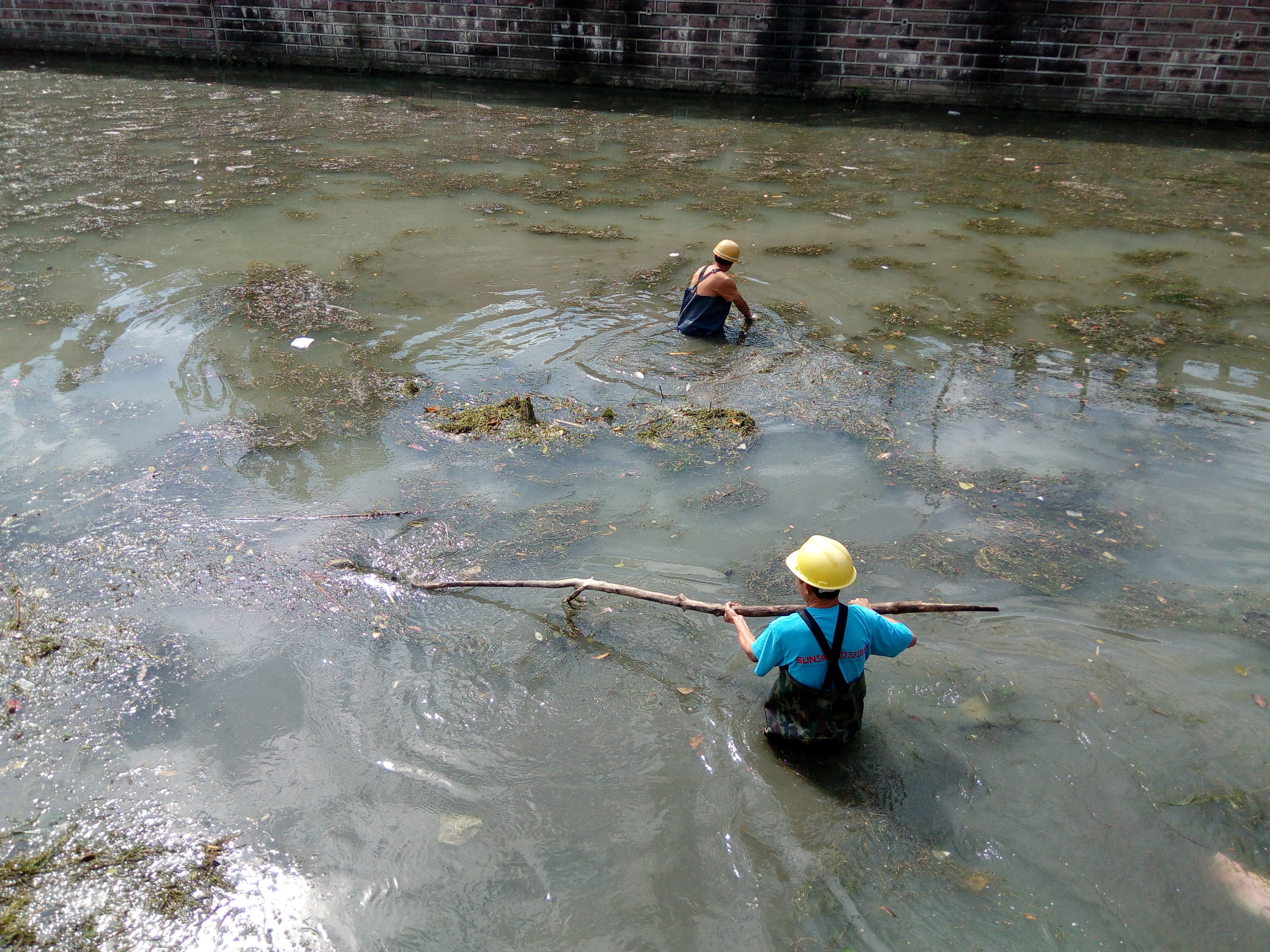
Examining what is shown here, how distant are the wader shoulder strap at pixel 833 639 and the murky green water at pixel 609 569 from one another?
0.49 metres

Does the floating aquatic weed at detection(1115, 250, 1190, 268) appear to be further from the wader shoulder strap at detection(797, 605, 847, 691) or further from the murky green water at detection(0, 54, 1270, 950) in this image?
the wader shoulder strap at detection(797, 605, 847, 691)

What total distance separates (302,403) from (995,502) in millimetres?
4813

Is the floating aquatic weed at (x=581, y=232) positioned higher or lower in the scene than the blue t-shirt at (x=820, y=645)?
higher

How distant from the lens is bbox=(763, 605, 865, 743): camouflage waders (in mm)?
3393

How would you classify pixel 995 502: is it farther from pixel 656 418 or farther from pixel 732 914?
pixel 732 914

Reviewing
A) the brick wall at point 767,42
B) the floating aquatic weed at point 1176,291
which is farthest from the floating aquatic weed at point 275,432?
the brick wall at point 767,42

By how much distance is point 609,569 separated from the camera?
4.68 m

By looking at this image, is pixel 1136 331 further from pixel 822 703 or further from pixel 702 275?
pixel 822 703

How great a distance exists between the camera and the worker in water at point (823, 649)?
10.9ft

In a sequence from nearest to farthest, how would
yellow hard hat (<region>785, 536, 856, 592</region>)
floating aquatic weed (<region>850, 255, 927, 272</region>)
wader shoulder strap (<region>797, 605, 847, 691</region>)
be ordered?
yellow hard hat (<region>785, 536, 856, 592</region>)
wader shoulder strap (<region>797, 605, 847, 691</region>)
floating aquatic weed (<region>850, 255, 927, 272</region>)

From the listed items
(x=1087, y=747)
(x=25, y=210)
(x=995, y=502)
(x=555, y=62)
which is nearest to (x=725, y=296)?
(x=995, y=502)

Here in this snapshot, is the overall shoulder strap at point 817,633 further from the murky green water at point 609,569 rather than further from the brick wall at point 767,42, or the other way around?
the brick wall at point 767,42

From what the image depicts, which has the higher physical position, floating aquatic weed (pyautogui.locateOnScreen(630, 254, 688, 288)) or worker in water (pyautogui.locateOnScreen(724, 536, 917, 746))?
floating aquatic weed (pyautogui.locateOnScreen(630, 254, 688, 288))

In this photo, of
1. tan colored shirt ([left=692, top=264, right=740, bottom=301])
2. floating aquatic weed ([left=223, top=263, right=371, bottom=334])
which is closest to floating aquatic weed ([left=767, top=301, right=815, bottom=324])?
tan colored shirt ([left=692, top=264, right=740, bottom=301])
